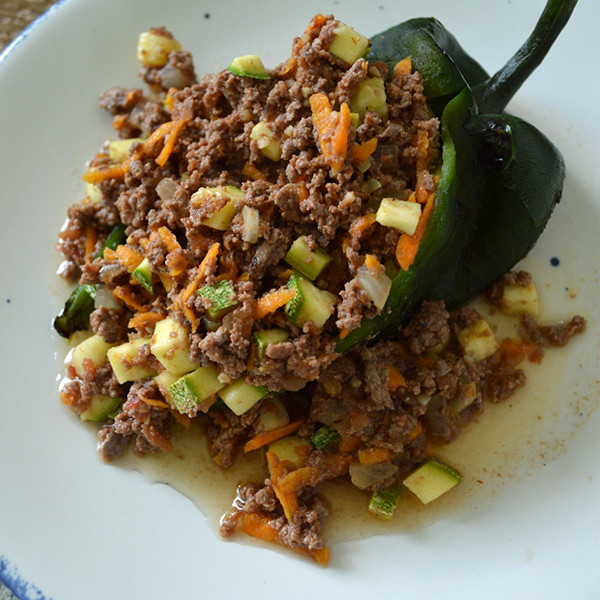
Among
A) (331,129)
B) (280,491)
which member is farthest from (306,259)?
(280,491)

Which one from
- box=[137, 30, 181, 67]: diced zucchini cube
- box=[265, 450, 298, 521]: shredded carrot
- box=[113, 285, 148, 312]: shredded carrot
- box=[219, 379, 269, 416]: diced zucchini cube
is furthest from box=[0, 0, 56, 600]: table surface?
box=[265, 450, 298, 521]: shredded carrot

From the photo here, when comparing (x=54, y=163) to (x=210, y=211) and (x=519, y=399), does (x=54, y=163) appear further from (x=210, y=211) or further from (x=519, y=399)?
(x=519, y=399)

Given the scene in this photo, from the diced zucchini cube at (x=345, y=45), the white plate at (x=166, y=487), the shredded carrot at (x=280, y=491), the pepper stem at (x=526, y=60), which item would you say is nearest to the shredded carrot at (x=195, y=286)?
the shredded carrot at (x=280, y=491)

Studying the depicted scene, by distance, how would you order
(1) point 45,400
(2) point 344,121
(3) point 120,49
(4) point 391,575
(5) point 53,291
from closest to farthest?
(2) point 344,121 → (4) point 391,575 → (1) point 45,400 → (5) point 53,291 → (3) point 120,49

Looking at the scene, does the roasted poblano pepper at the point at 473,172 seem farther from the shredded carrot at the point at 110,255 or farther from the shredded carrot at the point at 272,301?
the shredded carrot at the point at 110,255

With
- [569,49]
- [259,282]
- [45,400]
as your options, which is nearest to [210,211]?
[259,282]

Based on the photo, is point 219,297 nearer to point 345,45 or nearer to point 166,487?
point 166,487

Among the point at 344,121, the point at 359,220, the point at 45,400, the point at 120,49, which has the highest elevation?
the point at 344,121
